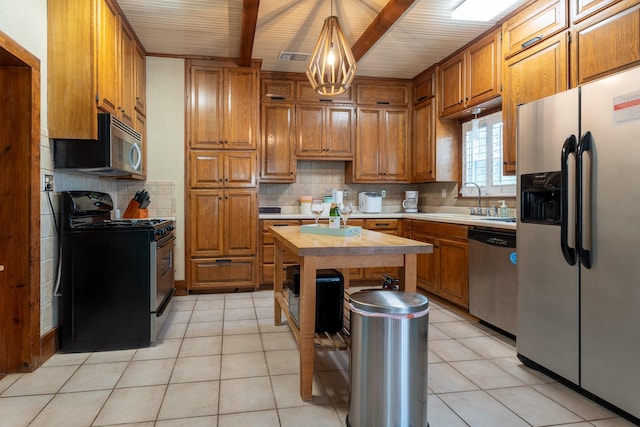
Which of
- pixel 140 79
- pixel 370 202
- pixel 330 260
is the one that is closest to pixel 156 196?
pixel 140 79

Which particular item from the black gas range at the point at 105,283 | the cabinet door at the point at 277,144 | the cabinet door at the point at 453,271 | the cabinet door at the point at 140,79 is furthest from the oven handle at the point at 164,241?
the cabinet door at the point at 453,271

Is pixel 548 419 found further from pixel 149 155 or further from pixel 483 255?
pixel 149 155

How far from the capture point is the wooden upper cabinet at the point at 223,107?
4.29 meters

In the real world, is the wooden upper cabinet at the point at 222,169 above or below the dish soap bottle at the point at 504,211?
above

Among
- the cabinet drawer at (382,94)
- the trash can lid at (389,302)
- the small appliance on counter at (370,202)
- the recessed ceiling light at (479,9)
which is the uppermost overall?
the recessed ceiling light at (479,9)

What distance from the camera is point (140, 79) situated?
3.99m

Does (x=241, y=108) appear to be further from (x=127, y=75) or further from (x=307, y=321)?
(x=307, y=321)

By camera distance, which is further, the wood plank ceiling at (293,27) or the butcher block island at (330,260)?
the wood plank ceiling at (293,27)

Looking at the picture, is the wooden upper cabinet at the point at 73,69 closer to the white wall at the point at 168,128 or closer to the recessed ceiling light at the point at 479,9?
the white wall at the point at 168,128

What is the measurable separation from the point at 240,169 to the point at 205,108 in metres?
0.77

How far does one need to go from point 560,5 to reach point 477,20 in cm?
64

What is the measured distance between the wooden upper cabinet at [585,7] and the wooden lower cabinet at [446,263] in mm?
1707

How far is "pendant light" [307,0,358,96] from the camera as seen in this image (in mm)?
2455

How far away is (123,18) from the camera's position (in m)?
3.34
